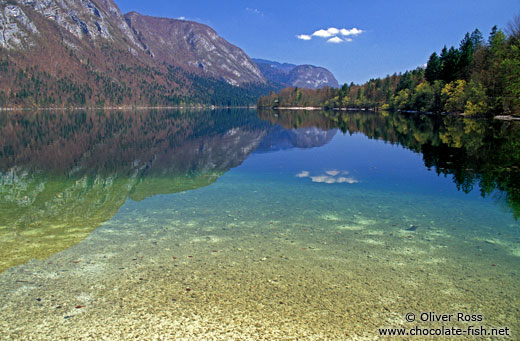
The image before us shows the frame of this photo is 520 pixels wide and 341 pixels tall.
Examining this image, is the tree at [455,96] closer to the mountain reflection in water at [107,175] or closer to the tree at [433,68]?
the tree at [433,68]

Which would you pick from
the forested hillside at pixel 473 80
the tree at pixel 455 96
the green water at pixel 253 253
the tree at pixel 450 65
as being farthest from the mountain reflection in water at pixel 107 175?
the tree at pixel 450 65

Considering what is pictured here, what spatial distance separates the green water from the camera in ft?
24.3

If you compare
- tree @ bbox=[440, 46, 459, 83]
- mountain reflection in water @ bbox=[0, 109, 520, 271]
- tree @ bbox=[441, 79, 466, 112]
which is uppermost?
tree @ bbox=[440, 46, 459, 83]

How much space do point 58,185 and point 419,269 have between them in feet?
66.8

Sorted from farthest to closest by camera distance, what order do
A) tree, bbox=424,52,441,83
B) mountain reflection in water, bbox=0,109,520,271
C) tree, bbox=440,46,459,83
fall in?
tree, bbox=424,52,441,83 < tree, bbox=440,46,459,83 < mountain reflection in water, bbox=0,109,520,271

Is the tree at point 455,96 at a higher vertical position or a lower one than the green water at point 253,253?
higher

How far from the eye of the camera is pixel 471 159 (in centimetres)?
2914

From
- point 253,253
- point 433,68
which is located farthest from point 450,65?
point 253,253

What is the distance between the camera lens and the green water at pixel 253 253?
292 inches

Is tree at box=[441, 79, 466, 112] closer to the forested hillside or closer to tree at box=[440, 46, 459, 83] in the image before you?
the forested hillside

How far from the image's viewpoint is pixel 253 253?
35.5 feet

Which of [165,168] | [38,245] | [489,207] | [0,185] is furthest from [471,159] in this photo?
[0,185]

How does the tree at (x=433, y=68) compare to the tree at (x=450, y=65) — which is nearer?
the tree at (x=450, y=65)

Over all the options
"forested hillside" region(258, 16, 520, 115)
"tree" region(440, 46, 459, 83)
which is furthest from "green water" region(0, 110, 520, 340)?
"tree" region(440, 46, 459, 83)
